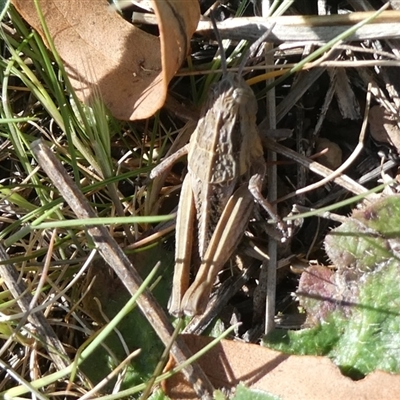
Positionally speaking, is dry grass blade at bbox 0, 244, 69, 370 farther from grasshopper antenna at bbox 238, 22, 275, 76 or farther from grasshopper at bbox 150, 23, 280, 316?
grasshopper antenna at bbox 238, 22, 275, 76

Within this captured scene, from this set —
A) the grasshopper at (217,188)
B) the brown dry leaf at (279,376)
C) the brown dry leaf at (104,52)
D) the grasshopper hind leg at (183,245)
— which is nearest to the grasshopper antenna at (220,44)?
the grasshopper at (217,188)

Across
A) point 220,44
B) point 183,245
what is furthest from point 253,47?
point 183,245

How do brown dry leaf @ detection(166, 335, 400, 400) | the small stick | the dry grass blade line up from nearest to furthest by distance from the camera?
brown dry leaf @ detection(166, 335, 400, 400)
the small stick
the dry grass blade

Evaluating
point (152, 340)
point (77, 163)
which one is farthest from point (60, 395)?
point (77, 163)

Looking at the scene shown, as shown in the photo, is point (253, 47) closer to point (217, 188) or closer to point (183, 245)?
point (217, 188)

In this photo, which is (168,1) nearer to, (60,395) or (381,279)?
(381,279)

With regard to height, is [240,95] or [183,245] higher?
[240,95]

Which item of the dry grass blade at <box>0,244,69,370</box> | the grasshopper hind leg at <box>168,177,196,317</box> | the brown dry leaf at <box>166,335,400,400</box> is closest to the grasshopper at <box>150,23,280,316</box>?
the grasshopper hind leg at <box>168,177,196,317</box>
